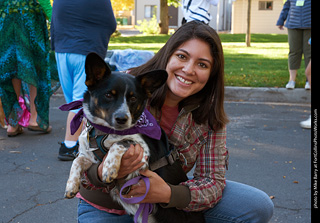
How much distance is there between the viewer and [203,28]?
271cm

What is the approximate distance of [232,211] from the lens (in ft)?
8.77

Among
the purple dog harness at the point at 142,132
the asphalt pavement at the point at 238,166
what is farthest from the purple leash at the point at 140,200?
the asphalt pavement at the point at 238,166

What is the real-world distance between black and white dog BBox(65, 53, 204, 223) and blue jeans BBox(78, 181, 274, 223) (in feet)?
0.50

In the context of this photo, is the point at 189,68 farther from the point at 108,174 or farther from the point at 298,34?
the point at 298,34

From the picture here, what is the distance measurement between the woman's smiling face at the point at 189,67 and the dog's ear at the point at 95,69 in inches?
19.9

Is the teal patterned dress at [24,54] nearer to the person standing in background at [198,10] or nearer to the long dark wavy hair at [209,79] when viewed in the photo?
the person standing in background at [198,10]

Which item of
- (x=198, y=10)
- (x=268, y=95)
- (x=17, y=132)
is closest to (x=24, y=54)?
(x=17, y=132)

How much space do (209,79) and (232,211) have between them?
88cm

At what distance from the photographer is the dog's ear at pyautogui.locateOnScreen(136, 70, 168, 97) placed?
2.45 metres

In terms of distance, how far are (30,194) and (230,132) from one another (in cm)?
324

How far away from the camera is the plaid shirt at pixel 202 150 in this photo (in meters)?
2.68

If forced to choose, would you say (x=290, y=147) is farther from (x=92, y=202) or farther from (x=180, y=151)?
(x=92, y=202)

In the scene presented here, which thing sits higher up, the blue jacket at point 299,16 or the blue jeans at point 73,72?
the blue jacket at point 299,16

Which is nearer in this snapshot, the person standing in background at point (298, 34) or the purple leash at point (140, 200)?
the purple leash at point (140, 200)
